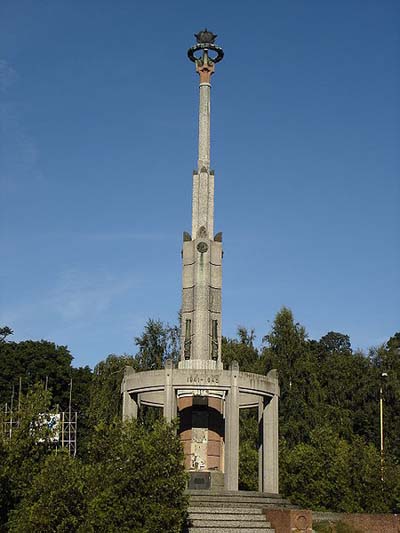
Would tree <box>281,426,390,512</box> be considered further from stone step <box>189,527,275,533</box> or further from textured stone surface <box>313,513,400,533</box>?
stone step <box>189,527,275,533</box>

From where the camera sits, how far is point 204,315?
39250 mm

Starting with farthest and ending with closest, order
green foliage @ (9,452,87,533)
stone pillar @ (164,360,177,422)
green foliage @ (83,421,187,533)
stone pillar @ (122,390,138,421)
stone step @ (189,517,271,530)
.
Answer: stone pillar @ (122,390,138,421), stone pillar @ (164,360,177,422), stone step @ (189,517,271,530), green foliage @ (9,452,87,533), green foliage @ (83,421,187,533)

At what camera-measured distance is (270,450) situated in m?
37.4

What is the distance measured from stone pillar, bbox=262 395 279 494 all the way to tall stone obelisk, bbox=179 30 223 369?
3.37 m

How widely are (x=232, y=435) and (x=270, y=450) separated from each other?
3.30 metres

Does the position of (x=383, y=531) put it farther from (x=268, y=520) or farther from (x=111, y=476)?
(x=111, y=476)

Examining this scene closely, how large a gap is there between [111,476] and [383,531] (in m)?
13.9

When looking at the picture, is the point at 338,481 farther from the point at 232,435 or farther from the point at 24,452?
the point at 24,452

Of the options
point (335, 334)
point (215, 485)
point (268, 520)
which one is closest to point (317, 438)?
point (215, 485)

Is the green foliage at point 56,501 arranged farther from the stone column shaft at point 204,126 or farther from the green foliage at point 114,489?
the stone column shaft at point 204,126

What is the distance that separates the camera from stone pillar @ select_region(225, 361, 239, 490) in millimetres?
34562

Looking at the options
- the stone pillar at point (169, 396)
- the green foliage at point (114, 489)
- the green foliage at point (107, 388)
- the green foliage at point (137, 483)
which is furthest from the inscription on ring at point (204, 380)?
the green foliage at point (107, 388)

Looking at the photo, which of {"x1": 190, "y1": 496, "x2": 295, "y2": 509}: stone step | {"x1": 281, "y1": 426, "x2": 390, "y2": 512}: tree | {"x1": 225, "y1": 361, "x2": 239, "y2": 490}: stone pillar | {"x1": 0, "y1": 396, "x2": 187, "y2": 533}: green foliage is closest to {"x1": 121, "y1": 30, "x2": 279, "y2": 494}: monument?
{"x1": 225, "y1": 361, "x2": 239, "y2": 490}: stone pillar

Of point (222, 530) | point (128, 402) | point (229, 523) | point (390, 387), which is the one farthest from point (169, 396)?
point (390, 387)
